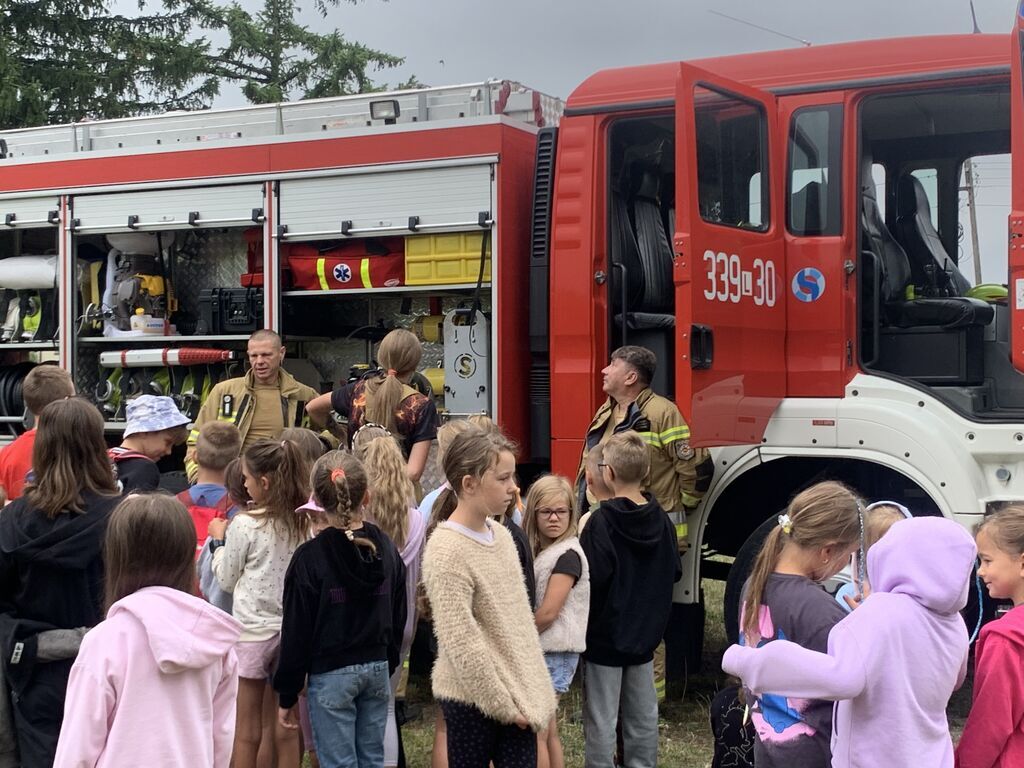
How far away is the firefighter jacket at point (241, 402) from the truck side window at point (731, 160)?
2.44m

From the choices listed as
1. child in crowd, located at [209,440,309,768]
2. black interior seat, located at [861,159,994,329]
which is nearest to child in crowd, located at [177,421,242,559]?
child in crowd, located at [209,440,309,768]

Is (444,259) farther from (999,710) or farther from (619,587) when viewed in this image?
(999,710)

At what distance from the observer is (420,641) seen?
652cm

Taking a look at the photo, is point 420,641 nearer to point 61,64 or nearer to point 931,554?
point 931,554

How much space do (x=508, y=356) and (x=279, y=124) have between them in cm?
210

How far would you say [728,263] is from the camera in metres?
5.15

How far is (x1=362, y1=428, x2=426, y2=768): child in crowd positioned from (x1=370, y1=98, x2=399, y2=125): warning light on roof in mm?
2643

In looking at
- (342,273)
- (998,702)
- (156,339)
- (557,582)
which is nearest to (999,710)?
(998,702)

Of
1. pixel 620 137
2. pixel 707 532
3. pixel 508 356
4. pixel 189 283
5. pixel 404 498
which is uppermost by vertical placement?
pixel 620 137

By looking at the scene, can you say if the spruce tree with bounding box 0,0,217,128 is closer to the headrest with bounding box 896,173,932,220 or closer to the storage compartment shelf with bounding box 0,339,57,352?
the storage compartment shelf with bounding box 0,339,57,352

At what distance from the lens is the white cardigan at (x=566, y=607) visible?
4.21 m

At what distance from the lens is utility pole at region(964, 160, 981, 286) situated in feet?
17.6

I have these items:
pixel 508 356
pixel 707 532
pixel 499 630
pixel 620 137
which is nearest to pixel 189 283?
pixel 508 356

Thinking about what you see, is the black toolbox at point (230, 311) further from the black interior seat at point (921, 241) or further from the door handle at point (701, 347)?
the black interior seat at point (921, 241)
